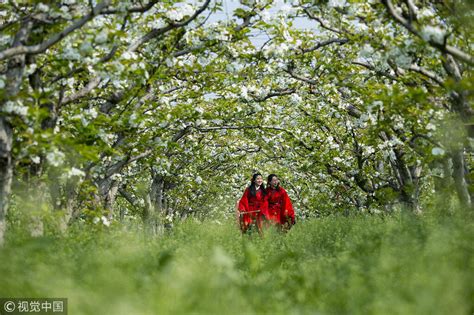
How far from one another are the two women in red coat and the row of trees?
1.62 m

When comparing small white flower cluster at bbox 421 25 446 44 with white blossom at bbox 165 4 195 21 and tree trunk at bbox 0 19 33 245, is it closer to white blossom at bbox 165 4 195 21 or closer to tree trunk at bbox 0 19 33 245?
white blossom at bbox 165 4 195 21

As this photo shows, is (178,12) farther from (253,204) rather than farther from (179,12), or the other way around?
(253,204)

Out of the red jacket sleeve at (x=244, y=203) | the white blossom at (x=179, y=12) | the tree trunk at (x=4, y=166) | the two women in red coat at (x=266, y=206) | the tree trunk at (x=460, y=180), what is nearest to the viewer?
the tree trunk at (x=4, y=166)

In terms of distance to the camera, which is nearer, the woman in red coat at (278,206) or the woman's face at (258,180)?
the woman's face at (258,180)

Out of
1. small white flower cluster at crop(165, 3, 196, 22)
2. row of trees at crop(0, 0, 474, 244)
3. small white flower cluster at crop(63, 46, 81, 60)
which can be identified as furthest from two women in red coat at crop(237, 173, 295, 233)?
small white flower cluster at crop(63, 46, 81, 60)

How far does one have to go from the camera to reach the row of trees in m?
6.79

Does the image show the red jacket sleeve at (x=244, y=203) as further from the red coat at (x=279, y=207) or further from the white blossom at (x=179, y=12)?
the white blossom at (x=179, y=12)

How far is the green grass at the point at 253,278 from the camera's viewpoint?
422 centimetres

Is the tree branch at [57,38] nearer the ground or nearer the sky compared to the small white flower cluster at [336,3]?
nearer the ground

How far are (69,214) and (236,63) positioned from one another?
144 inches

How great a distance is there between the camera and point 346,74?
10.8m

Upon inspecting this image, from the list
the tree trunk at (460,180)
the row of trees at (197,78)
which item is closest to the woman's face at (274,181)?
the row of trees at (197,78)
